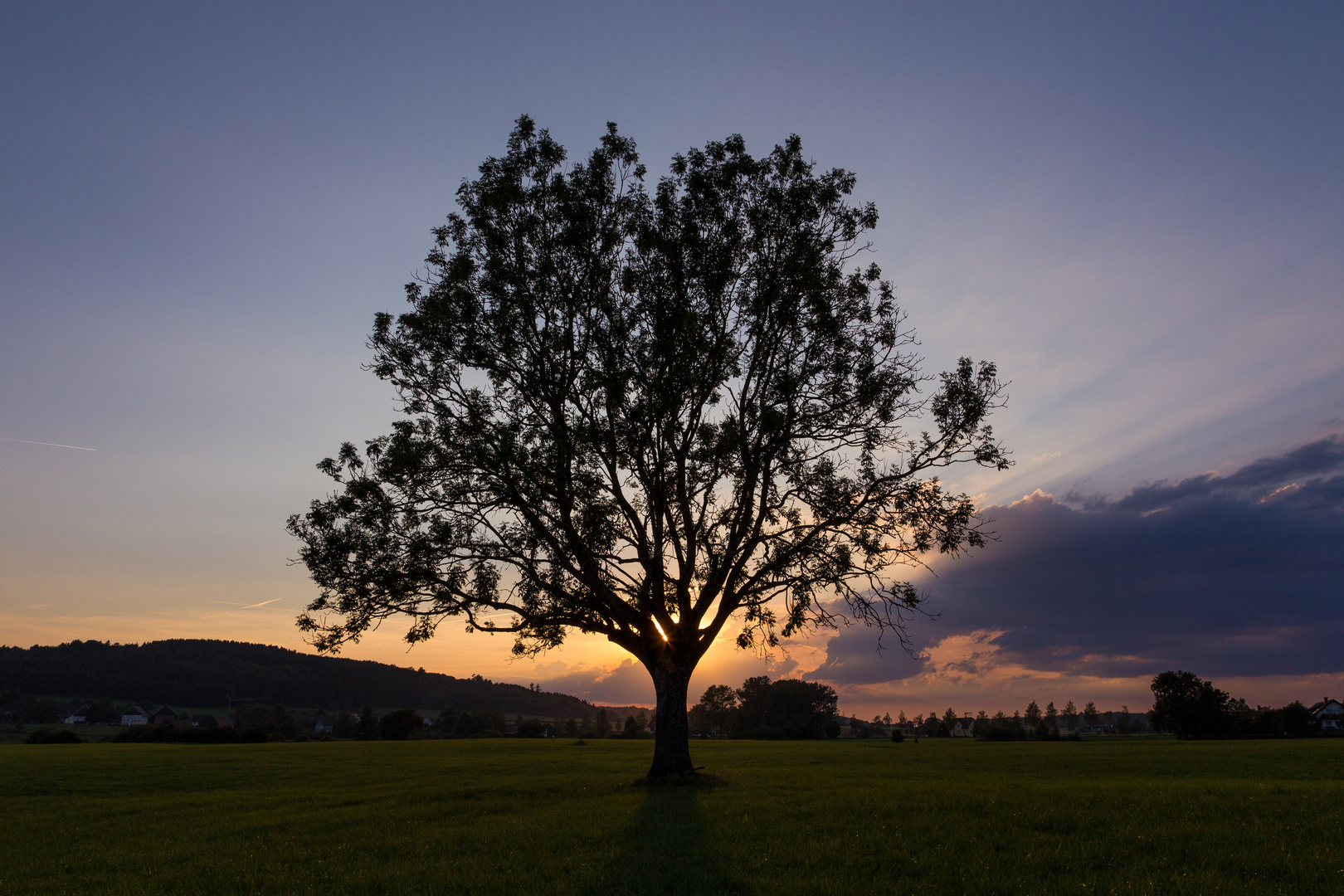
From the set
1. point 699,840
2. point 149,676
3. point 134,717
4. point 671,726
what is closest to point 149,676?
point 149,676

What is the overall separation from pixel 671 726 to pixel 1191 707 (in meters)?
126

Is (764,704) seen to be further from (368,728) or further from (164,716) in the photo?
(164,716)

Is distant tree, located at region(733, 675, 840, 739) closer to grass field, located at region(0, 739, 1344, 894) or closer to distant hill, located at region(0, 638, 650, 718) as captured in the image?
distant hill, located at region(0, 638, 650, 718)

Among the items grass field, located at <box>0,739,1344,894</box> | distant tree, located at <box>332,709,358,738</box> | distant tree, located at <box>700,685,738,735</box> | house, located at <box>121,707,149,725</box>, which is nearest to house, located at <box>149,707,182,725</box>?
house, located at <box>121,707,149,725</box>

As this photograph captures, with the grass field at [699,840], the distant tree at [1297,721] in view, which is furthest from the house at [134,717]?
the distant tree at [1297,721]

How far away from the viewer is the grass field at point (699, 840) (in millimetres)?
10508

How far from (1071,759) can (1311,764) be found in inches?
492

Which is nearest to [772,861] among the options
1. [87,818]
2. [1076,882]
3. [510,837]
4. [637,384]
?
[1076,882]

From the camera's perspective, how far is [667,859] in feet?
39.1

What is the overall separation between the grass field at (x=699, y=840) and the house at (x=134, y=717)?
167110 millimetres

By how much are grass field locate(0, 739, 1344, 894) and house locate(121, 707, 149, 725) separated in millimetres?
167110

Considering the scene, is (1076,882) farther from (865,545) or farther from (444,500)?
(444,500)

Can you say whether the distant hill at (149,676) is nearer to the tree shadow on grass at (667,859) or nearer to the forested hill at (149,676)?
the forested hill at (149,676)

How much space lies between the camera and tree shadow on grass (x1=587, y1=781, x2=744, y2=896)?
34.0ft
